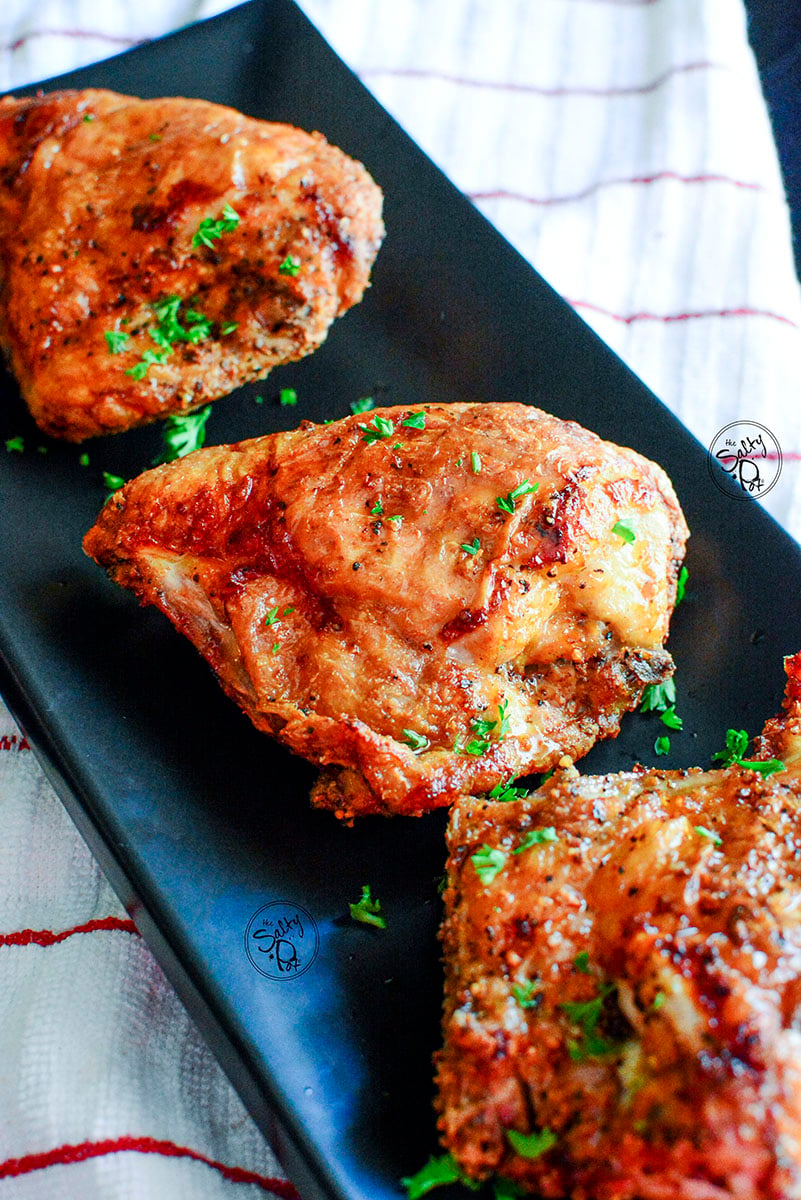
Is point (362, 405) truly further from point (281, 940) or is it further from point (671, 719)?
point (281, 940)

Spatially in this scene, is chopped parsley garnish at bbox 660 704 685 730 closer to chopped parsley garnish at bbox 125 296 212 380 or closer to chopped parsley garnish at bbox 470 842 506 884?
chopped parsley garnish at bbox 470 842 506 884

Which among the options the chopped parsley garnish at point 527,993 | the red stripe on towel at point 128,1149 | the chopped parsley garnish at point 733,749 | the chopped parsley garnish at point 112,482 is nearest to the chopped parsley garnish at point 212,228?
the chopped parsley garnish at point 112,482

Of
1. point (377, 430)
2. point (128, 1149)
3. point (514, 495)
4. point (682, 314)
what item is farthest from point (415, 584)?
point (682, 314)

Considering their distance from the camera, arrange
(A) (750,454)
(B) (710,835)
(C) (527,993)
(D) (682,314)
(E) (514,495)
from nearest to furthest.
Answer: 1. (C) (527,993)
2. (B) (710,835)
3. (E) (514,495)
4. (A) (750,454)
5. (D) (682,314)

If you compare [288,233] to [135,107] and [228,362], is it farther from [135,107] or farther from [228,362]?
[135,107]

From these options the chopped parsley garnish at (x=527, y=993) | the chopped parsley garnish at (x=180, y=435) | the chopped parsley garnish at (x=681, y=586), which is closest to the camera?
the chopped parsley garnish at (x=527, y=993)

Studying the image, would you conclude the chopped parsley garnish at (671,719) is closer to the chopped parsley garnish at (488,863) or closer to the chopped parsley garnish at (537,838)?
the chopped parsley garnish at (537,838)
